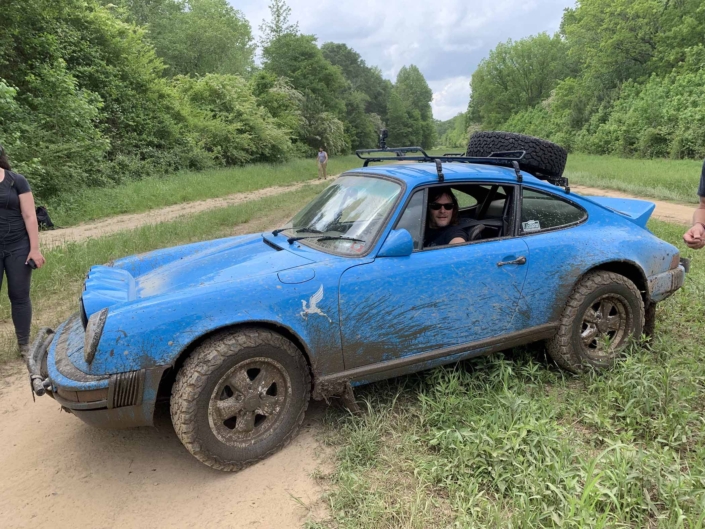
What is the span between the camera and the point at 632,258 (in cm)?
373

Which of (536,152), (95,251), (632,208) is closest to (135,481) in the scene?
(536,152)

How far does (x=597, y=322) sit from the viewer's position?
3.69m

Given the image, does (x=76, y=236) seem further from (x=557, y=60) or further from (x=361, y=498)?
(x=557, y=60)

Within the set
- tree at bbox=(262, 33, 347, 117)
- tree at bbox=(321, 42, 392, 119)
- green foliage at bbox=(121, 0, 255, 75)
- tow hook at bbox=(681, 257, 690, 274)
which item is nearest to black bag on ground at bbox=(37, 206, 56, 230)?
tow hook at bbox=(681, 257, 690, 274)

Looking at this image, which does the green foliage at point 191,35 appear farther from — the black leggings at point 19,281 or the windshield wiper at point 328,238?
the windshield wiper at point 328,238

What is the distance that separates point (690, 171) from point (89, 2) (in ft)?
79.5

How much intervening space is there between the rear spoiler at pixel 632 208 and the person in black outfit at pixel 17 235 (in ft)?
15.7

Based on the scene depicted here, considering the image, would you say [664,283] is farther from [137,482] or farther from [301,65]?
[301,65]

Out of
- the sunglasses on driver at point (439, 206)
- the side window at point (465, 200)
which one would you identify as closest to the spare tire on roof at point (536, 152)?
the side window at point (465, 200)

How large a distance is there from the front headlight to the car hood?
6.2 inches

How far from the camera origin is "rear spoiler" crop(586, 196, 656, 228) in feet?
13.5

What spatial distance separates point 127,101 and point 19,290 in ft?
57.6

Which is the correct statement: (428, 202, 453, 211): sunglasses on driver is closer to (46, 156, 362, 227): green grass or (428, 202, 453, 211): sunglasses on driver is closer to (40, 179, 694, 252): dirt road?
(40, 179, 694, 252): dirt road

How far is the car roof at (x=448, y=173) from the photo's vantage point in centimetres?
335
